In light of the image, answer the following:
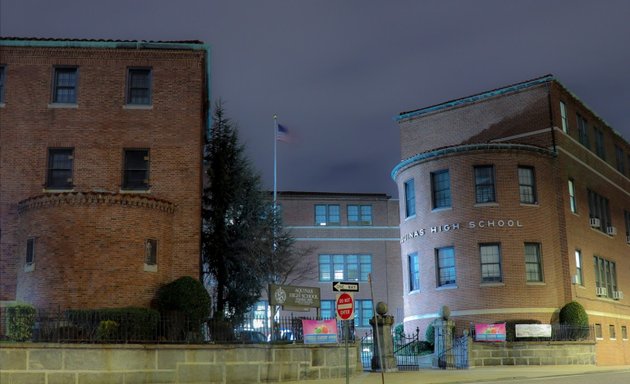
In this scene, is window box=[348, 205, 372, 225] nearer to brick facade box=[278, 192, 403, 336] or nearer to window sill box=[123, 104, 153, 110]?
brick facade box=[278, 192, 403, 336]

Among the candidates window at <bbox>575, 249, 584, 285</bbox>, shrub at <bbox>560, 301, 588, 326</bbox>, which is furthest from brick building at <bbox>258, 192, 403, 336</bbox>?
shrub at <bbox>560, 301, 588, 326</bbox>

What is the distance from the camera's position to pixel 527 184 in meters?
35.2

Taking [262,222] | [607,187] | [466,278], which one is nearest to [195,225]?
[262,222]

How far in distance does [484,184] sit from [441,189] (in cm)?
221

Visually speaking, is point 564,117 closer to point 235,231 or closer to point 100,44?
point 235,231

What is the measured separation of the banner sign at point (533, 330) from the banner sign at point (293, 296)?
36.1 ft

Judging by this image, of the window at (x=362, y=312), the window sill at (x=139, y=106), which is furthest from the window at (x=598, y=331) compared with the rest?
the window sill at (x=139, y=106)

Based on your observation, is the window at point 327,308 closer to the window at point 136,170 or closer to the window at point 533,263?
the window at point 533,263

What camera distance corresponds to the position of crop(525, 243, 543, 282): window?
33750 mm

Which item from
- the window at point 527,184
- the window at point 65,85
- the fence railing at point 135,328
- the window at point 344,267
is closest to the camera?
the fence railing at point 135,328

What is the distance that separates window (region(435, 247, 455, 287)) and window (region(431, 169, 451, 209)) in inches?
87.8

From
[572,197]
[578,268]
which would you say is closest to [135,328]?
[578,268]

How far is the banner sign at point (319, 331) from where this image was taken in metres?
23.0

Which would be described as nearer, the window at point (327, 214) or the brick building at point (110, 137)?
the brick building at point (110, 137)
